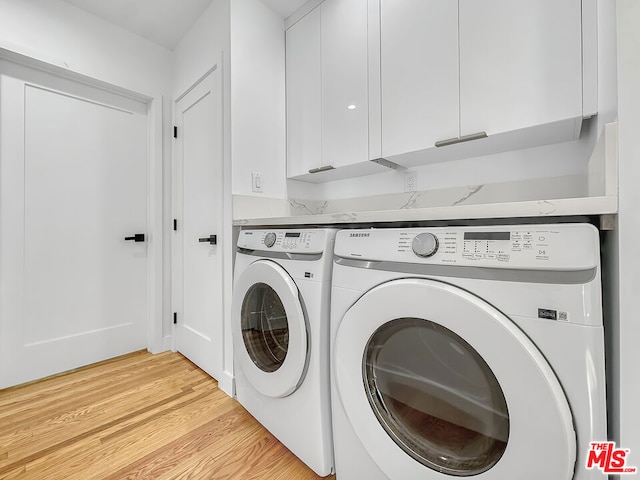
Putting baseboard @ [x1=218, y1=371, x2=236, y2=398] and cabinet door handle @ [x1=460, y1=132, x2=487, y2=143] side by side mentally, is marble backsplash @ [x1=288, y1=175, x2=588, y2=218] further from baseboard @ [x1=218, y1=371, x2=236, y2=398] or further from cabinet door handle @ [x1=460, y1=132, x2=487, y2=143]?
baseboard @ [x1=218, y1=371, x2=236, y2=398]

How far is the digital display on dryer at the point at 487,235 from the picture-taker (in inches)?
24.4

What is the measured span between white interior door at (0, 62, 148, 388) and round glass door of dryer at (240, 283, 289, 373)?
1.41 meters

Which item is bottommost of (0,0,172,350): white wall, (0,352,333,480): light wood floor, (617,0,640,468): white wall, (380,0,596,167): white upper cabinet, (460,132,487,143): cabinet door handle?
(0,352,333,480): light wood floor

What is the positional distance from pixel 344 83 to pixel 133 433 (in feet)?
6.96

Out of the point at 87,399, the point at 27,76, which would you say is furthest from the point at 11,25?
the point at 87,399

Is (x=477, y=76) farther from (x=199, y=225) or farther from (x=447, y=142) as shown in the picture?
(x=199, y=225)

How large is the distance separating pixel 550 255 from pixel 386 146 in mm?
1085

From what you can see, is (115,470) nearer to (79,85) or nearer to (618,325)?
(618,325)

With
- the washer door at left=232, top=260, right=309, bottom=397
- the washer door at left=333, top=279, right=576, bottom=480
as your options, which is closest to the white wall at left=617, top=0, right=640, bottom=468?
the washer door at left=333, top=279, right=576, bottom=480

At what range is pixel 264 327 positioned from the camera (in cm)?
133

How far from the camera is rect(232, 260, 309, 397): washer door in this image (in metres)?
1.06

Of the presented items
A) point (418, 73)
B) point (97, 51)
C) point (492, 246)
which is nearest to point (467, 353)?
point (492, 246)

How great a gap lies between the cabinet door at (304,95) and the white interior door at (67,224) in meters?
1.26

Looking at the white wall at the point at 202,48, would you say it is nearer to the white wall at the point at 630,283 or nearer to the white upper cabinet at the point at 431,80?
the white upper cabinet at the point at 431,80
